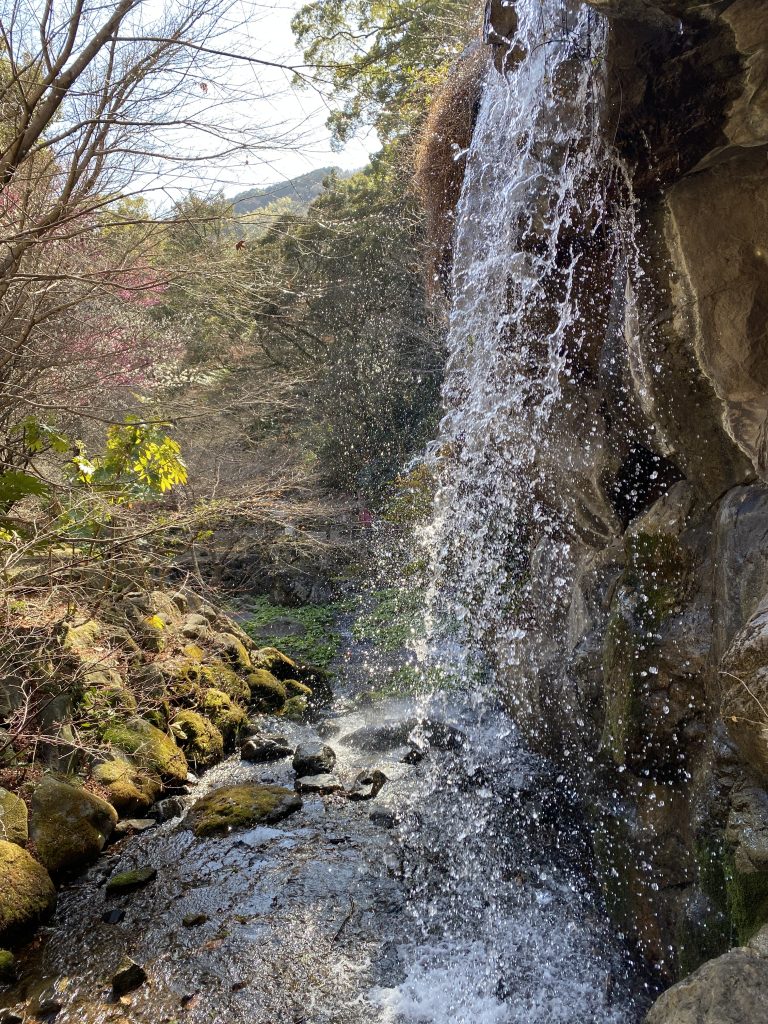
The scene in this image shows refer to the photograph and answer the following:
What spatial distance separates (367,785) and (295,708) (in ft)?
7.12

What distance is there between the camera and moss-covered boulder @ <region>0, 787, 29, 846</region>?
400cm

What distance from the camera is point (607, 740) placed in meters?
3.46

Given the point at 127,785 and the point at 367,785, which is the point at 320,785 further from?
the point at 127,785

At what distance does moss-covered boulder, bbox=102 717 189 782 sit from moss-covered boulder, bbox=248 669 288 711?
5.48 feet

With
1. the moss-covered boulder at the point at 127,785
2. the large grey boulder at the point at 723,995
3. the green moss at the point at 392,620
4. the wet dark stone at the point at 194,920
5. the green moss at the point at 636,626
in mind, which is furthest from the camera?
the green moss at the point at 392,620

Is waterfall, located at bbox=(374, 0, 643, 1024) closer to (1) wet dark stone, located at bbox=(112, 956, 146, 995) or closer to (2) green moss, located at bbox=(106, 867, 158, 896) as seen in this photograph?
(1) wet dark stone, located at bbox=(112, 956, 146, 995)

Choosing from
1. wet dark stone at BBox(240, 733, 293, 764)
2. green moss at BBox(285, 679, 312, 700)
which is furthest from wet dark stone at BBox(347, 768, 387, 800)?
green moss at BBox(285, 679, 312, 700)

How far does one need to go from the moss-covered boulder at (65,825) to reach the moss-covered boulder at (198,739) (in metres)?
1.42

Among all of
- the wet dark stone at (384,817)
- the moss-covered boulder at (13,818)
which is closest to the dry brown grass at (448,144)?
the wet dark stone at (384,817)

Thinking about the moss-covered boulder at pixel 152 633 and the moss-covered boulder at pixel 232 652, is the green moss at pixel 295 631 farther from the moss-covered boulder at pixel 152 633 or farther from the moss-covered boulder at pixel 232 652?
the moss-covered boulder at pixel 152 633

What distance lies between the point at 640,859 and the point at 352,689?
4.94 m

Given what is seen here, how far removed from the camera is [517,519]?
20.6 ft

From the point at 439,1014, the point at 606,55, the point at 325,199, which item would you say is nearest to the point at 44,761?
the point at 439,1014

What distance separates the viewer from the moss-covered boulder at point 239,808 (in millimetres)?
4777
